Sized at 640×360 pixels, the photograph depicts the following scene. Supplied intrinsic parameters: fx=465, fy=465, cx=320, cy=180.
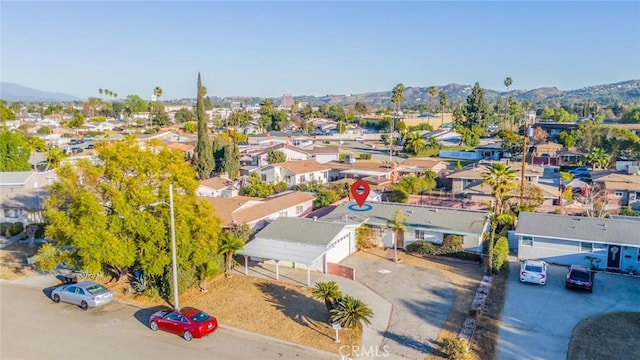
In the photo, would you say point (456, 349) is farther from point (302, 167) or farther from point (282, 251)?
point (302, 167)

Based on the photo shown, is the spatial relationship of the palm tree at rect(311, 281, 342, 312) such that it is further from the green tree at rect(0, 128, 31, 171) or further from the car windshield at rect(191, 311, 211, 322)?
the green tree at rect(0, 128, 31, 171)

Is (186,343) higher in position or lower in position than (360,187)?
lower

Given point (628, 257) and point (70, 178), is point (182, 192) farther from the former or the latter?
point (628, 257)

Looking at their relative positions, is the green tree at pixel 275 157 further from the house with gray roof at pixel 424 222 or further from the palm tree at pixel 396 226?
the palm tree at pixel 396 226

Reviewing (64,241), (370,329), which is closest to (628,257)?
(370,329)

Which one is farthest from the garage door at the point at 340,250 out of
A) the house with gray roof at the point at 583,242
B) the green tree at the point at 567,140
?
the green tree at the point at 567,140

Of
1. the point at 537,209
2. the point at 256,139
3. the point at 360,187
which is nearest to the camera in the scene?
the point at 537,209
